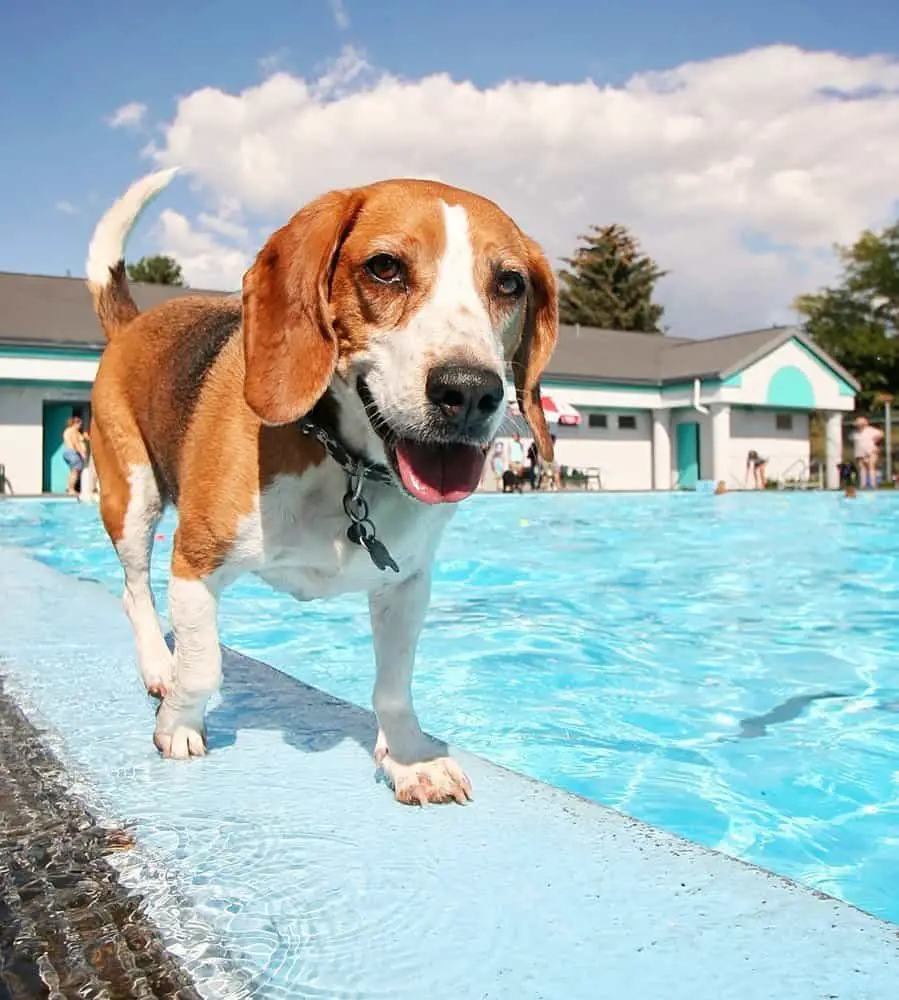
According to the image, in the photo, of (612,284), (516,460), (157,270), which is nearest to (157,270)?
(157,270)

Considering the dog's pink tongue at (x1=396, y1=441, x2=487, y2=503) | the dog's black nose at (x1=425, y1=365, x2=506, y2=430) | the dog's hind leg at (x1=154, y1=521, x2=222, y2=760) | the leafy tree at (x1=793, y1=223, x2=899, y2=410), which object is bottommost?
the dog's hind leg at (x1=154, y1=521, x2=222, y2=760)

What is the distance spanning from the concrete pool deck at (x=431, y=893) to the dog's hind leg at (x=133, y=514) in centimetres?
89

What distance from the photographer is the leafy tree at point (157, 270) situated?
5734cm

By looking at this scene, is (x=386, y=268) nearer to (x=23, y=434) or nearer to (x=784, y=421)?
(x=23, y=434)

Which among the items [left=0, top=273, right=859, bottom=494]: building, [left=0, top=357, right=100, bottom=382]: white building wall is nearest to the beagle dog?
[left=0, top=357, right=100, bottom=382]: white building wall

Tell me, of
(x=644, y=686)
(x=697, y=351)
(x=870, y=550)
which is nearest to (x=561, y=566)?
(x=870, y=550)

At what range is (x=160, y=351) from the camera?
3.80 m

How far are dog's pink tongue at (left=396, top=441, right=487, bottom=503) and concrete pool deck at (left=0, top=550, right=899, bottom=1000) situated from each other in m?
0.72

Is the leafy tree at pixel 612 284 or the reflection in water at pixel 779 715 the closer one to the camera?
the reflection in water at pixel 779 715

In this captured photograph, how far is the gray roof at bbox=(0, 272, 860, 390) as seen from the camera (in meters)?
24.3

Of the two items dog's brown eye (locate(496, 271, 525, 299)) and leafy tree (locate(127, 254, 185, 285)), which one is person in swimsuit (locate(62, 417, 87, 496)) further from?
leafy tree (locate(127, 254, 185, 285))

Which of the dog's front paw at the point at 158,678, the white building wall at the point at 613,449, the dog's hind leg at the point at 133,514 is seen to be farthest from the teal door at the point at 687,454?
the dog's front paw at the point at 158,678

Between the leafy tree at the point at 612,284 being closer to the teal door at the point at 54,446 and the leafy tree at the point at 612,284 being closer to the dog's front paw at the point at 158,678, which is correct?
the teal door at the point at 54,446

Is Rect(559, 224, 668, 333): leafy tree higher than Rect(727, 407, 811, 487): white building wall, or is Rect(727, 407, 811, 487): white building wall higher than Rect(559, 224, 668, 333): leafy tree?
Rect(559, 224, 668, 333): leafy tree
